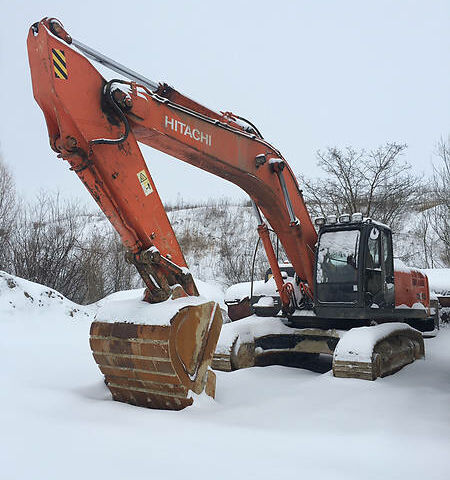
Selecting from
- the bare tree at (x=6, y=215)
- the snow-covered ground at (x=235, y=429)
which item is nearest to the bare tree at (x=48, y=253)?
the bare tree at (x=6, y=215)

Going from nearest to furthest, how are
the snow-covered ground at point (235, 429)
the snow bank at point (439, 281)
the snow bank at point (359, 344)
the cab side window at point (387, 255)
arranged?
the snow-covered ground at point (235, 429) → the snow bank at point (359, 344) → the cab side window at point (387, 255) → the snow bank at point (439, 281)

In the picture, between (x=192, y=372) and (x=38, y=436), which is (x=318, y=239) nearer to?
(x=192, y=372)

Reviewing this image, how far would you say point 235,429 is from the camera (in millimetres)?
3428

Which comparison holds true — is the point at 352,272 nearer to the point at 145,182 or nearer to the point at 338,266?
the point at 338,266

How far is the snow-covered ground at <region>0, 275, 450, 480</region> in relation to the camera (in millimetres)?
2627

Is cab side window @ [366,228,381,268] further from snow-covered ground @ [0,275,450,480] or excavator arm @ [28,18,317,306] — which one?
excavator arm @ [28,18,317,306]

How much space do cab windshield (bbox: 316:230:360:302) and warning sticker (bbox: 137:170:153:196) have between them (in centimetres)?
310

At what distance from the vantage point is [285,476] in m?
2.57

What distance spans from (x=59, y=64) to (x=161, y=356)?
2524 mm

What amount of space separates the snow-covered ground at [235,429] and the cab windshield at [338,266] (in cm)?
115

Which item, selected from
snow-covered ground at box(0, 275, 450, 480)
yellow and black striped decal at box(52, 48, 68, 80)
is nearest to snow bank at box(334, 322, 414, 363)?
snow-covered ground at box(0, 275, 450, 480)

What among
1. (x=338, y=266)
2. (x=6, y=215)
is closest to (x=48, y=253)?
(x=6, y=215)

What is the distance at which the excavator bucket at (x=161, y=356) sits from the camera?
3.87 m

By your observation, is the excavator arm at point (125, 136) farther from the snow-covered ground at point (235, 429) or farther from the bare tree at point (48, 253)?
the bare tree at point (48, 253)
